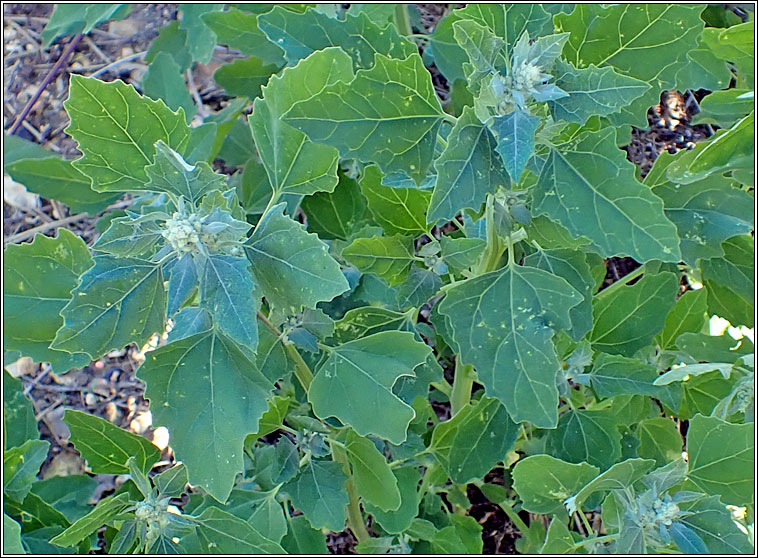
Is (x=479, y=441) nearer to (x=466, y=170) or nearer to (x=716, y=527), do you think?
(x=716, y=527)

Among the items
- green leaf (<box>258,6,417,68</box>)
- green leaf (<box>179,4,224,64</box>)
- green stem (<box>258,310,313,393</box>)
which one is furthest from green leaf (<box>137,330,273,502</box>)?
green leaf (<box>179,4,224,64</box>)

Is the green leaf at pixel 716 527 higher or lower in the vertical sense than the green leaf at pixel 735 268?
lower

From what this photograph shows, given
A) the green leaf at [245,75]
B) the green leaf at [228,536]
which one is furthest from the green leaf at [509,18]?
the green leaf at [228,536]

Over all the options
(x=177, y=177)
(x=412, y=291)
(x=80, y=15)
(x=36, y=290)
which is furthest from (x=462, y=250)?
(x=80, y=15)

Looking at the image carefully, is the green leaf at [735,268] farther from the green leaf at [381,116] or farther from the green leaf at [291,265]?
the green leaf at [291,265]

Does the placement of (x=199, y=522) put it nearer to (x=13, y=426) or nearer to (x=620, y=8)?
(x=13, y=426)

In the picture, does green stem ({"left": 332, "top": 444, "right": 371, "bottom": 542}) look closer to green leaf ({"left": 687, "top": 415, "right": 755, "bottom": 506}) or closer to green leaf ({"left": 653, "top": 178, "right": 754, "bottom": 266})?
green leaf ({"left": 687, "top": 415, "right": 755, "bottom": 506})

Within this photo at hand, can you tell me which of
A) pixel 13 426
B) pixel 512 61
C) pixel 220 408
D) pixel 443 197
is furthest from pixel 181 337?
pixel 13 426
